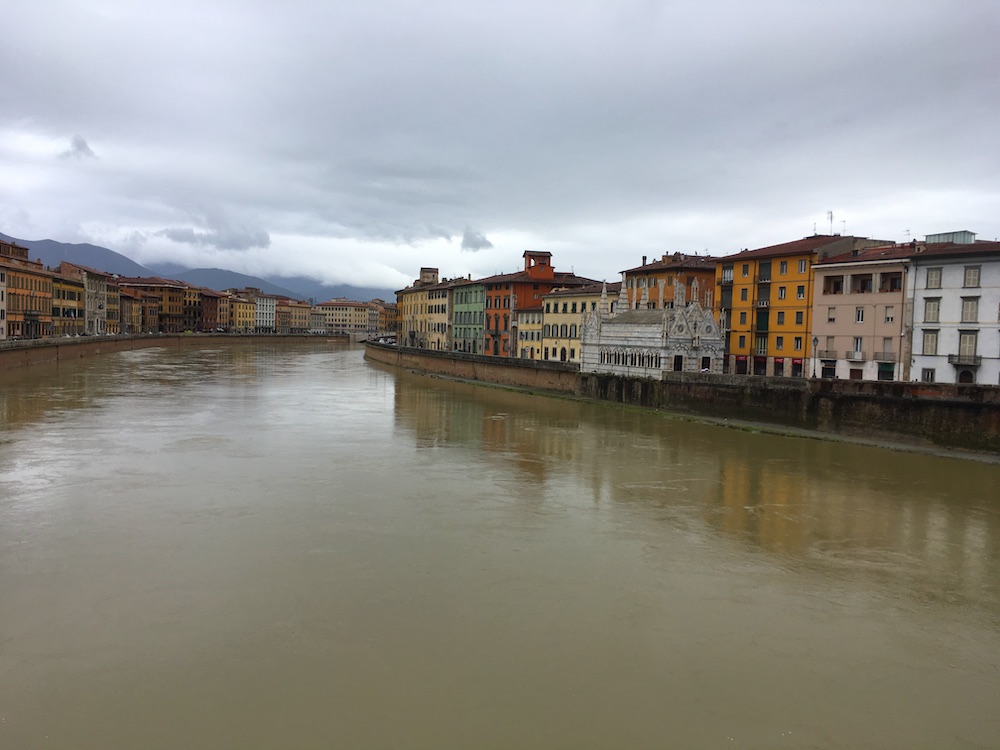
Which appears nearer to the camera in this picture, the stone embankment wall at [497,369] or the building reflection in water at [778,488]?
the building reflection in water at [778,488]

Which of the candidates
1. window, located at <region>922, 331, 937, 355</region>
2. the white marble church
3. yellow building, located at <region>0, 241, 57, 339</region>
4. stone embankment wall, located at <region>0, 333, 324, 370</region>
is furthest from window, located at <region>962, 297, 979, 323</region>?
yellow building, located at <region>0, 241, 57, 339</region>

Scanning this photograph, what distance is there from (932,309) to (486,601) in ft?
106

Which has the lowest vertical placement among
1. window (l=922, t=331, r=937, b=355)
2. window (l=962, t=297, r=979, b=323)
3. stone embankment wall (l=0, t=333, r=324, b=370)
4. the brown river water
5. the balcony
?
the brown river water

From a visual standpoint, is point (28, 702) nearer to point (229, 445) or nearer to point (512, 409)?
point (229, 445)

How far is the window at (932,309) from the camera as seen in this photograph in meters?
36.0

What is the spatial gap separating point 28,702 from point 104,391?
Result: 40.5 metres

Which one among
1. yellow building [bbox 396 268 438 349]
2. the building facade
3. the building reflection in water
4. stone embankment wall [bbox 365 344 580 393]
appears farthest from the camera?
yellow building [bbox 396 268 438 349]

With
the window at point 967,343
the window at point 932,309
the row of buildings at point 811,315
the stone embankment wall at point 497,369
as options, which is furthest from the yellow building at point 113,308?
the window at point 967,343

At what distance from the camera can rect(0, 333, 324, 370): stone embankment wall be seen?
5647cm

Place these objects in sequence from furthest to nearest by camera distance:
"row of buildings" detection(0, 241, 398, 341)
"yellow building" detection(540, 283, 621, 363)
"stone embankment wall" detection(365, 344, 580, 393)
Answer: "row of buildings" detection(0, 241, 398, 341) < "yellow building" detection(540, 283, 621, 363) < "stone embankment wall" detection(365, 344, 580, 393)

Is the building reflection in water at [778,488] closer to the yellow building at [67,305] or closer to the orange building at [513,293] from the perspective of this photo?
the orange building at [513,293]

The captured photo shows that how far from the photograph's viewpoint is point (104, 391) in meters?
45.0

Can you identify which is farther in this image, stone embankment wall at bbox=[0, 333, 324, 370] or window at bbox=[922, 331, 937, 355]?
stone embankment wall at bbox=[0, 333, 324, 370]

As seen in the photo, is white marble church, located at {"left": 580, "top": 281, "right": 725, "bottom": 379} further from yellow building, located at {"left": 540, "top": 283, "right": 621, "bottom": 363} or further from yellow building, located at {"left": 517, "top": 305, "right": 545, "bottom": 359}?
yellow building, located at {"left": 517, "top": 305, "right": 545, "bottom": 359}
